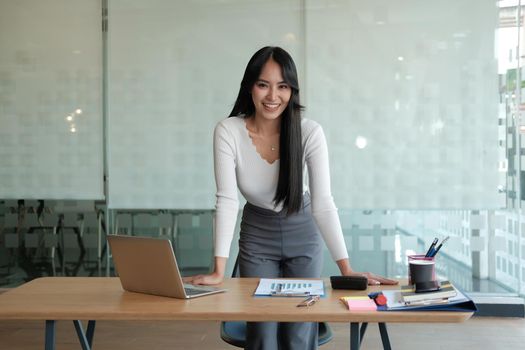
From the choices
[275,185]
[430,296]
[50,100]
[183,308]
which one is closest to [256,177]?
[275,185]

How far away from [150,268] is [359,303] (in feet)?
2.10

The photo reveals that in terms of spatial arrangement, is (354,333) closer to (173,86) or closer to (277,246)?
(277,246)

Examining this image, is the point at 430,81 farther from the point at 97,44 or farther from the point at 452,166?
the point at 97,44

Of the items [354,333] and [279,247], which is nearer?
[354,333]

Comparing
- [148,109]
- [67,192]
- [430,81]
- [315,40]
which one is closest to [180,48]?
[148,109]

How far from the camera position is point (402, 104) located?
4.92 m

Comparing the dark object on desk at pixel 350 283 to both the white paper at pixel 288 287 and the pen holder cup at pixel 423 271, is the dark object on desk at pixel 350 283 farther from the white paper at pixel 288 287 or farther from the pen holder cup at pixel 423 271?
the pen holder cup at pixel 423 271

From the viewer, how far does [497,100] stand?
16.0ft

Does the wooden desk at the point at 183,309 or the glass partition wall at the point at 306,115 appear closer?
the wooden desk at the point at 183,309

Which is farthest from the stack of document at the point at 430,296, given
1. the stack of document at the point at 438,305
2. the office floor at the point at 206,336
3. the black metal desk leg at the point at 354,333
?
the office floor at the point at 206,336

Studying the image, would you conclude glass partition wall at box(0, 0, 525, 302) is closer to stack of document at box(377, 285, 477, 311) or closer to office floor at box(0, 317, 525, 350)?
office floor at box(0, 317, 525, 350)

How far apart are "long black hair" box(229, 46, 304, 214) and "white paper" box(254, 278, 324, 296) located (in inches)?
12.9

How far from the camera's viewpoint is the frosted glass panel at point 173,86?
4.96 m

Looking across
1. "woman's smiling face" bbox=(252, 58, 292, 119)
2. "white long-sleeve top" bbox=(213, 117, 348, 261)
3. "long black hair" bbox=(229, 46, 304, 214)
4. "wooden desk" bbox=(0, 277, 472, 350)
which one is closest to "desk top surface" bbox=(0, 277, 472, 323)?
"wooden desk" bbox=(0, 277, 472, 350)
